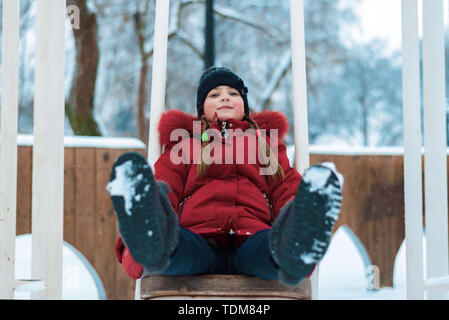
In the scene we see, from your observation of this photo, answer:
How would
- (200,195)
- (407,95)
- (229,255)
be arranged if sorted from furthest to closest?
(407,95)
(200,195)
(229,255)

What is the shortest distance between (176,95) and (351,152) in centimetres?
133

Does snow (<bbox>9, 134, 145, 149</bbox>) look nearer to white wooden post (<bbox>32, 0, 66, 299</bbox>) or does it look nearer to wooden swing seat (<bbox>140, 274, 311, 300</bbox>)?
white wooden post (<bbox>32, 0, 66, 299</bbox>)

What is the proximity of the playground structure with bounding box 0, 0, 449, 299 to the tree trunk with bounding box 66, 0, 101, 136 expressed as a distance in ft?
9.52

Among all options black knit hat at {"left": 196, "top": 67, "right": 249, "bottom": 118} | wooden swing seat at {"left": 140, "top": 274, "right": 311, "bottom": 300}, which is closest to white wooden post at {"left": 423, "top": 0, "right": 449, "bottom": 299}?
black knit hat at {"left": 196, "top": 67, "right": 249, "bottom": 118}

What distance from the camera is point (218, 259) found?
1.17 m

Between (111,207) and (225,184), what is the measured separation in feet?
8.79

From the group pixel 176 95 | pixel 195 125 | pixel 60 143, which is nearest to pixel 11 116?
pixel 60 143

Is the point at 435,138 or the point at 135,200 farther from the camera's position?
the point at 435,138

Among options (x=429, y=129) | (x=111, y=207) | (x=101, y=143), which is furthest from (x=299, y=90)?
(x=111, y=207)

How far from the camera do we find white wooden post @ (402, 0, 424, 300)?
1.51 m

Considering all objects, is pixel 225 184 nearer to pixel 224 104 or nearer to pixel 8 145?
pixel 224 104

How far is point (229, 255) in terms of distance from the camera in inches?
46.8
